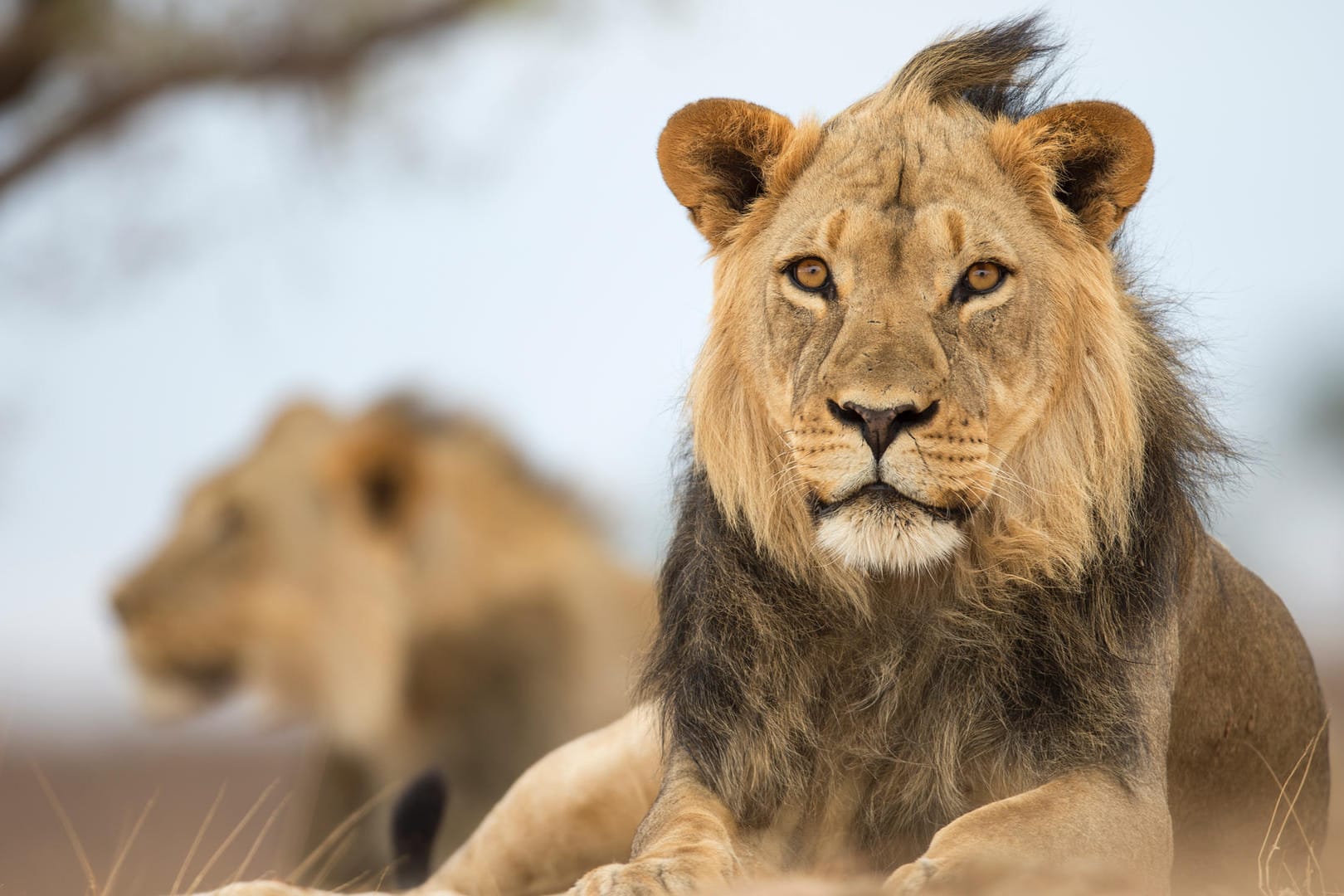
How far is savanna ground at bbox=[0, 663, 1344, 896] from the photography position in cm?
507

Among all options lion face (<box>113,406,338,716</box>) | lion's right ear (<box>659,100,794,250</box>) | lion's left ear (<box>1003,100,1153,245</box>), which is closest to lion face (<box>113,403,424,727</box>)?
lion face (<box>113,406,338,716</box>)

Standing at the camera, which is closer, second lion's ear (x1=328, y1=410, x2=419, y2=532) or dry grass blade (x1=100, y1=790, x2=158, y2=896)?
dry grass blade (x1=100, y1=790, x2=158, y2=896)

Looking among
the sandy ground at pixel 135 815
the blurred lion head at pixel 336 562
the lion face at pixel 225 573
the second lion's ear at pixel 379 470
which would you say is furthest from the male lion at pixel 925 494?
the lion face at pixel 225 573

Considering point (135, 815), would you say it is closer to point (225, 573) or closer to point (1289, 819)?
point (225, 573)

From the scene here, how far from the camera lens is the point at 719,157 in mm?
3566

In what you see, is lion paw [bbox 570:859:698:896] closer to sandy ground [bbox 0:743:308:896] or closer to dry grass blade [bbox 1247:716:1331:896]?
dry grass blade [bbox 1247:716:1331:896]

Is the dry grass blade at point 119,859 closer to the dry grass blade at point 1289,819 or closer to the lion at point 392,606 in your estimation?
the dry grass blade at point 1289,819

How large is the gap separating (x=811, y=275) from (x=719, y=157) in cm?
50

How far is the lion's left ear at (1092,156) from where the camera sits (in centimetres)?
328

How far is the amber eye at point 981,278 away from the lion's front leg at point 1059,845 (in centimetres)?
101

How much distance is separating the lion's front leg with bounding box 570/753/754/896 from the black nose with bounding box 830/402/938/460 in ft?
2.72

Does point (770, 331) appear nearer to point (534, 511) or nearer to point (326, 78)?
point (534, 511)

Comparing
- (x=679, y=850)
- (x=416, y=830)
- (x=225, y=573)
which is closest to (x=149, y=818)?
(x=416, y=830)

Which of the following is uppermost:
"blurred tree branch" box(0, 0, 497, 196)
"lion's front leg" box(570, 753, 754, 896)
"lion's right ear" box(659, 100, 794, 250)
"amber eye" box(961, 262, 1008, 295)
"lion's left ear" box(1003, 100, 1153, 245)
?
"blurred tree branch" box(0, 0, 497, 196)
